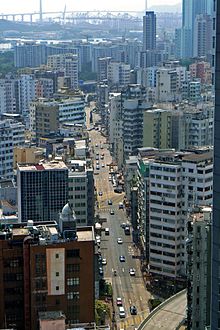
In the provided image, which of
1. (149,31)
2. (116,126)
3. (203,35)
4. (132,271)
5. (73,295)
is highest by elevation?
(149,31)

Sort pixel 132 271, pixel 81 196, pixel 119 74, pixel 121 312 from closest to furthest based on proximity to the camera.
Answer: pixel 121 312
pixel 132 271
pixel 81 196
pixel 119 74

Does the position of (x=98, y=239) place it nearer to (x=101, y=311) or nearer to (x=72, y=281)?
(x=101, y=311)

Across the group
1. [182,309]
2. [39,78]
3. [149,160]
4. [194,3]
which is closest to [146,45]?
[194,3]

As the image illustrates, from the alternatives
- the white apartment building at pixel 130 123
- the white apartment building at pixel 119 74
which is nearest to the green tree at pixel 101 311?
the white apartment building at pixel 130 123

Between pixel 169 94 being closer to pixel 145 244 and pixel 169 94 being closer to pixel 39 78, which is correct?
pixel 39 78

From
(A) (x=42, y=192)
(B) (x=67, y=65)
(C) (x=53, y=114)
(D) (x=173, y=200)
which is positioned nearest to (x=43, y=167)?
(A) (x=42, y=192)
